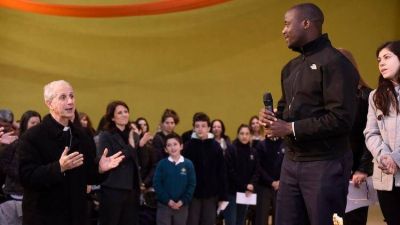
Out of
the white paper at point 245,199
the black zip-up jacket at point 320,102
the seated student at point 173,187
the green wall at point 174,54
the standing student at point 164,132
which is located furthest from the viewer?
the green wall at point 174,54

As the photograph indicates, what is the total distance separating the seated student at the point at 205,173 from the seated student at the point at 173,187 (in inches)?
11.8

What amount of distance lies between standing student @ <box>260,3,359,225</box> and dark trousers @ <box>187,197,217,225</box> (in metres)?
3.89

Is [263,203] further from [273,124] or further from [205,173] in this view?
[273,124]

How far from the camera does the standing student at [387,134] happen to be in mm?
3355

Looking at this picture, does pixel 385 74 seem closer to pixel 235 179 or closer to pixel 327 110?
pixel 327 110

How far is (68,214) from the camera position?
3803 mm

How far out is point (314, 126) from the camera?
291 cm

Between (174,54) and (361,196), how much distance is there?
7.14 meters

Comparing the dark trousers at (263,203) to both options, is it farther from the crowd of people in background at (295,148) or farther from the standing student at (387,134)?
the standing student at (387,134)

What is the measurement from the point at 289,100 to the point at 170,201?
3.70m

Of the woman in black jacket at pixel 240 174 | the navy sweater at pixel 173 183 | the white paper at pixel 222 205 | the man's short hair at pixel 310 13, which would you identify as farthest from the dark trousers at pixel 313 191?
the woman in black jacket at pixel 240 174

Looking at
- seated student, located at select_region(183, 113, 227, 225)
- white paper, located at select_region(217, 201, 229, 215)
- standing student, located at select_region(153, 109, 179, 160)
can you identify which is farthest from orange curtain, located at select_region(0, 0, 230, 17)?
white paper, located at select_region(217, 201, 229, 215)

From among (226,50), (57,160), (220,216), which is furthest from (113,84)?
(57,160)

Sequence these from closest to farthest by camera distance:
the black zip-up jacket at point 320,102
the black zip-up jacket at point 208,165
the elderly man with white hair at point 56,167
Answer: the black zip-up jacket at point 320,102
the elderly man with white hair at point 56,167
the black zip-up jacket at point 208,165
